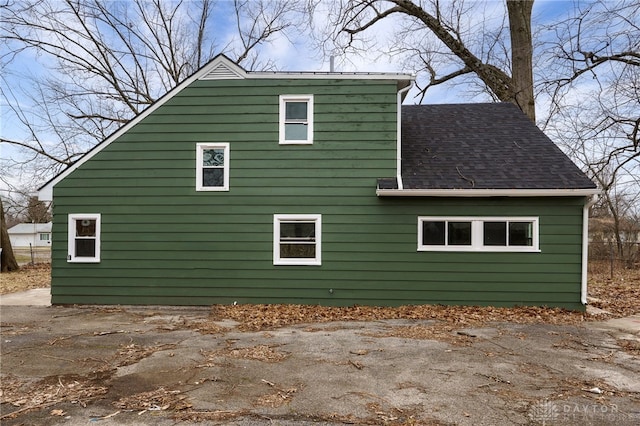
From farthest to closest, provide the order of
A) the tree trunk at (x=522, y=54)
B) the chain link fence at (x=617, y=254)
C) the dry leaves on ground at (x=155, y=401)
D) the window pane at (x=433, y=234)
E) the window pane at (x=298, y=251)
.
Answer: the chain link fence at (x=617, y=254) < the tree trunk at (x=522, y=54) < the window pane at (x=298, y=251) < the window pane at (x=433, y=234) < the dry leaves on ground at (x=155, y=401)

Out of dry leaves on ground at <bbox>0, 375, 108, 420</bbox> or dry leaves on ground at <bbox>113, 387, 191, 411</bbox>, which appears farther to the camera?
dry leaves on ground at <bbox>0, 375, 108, 420</bbox>

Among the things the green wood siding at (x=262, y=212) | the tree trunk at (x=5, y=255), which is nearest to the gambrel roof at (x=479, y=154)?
the green wood siding at (x=262, y=212)

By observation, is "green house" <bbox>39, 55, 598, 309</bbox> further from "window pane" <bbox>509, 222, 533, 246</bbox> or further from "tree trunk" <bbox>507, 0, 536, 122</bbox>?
"tree trunk" <bbox>507, 0, 536, 122</bbox>

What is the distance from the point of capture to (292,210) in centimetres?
869

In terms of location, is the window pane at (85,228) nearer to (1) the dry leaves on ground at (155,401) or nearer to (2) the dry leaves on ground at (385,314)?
(2) the dry leaves on ground at (385,314)

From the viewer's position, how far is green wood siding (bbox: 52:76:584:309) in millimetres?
8469

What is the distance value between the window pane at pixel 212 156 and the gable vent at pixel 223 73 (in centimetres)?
165

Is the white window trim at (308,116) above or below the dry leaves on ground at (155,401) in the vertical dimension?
above

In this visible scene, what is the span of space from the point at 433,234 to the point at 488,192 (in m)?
1.42

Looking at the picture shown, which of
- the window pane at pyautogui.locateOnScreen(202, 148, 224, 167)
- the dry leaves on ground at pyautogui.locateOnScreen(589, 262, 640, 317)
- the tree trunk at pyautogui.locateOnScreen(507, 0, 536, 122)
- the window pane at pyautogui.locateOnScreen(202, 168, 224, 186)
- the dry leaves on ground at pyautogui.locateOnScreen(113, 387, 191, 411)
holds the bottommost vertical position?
the dry leaves on ground at pyautogui.locateOnScreen(589, 262, 640, 317)

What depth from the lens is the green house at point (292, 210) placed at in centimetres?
839

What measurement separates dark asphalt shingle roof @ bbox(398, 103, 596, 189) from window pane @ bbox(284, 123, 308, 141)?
2144mm

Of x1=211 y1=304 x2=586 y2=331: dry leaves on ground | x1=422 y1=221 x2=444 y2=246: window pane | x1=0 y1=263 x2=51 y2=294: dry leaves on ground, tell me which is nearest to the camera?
x1=211 y1=304 x2=586 y2=331: dry leaves on ground

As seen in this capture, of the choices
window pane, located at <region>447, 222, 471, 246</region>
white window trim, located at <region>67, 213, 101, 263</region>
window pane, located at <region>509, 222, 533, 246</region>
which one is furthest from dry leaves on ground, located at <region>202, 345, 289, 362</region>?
window pane, located at <region>509, 222, 533, 246</region>
